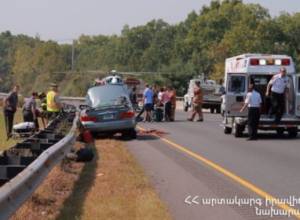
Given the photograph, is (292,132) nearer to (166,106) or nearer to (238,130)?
(238,130)

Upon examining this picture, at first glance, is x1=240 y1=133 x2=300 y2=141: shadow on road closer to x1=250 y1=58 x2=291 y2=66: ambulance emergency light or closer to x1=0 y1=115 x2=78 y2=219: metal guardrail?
x1=250 y1=58 x2=291 y2=66: ambulance emergency light

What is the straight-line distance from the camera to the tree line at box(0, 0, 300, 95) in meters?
95.9

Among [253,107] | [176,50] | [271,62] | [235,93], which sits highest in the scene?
[176,50]

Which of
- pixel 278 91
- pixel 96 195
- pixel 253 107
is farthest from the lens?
pixel 278 91

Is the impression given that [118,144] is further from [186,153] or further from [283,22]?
[283,22]

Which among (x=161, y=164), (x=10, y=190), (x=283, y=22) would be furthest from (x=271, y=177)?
(x=283, y=22)

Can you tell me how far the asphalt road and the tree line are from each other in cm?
6884

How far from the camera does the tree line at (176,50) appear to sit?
9594cm

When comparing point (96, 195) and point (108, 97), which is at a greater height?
point (108, 97)

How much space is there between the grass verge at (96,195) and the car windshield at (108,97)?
25.8ft

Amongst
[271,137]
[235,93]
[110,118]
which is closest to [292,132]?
[271,137]

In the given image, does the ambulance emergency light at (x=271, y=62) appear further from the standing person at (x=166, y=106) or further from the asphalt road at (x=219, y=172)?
the standing person at (x=166, y=106)

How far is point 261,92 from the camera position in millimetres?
23812

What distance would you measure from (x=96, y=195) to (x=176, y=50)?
125 m
